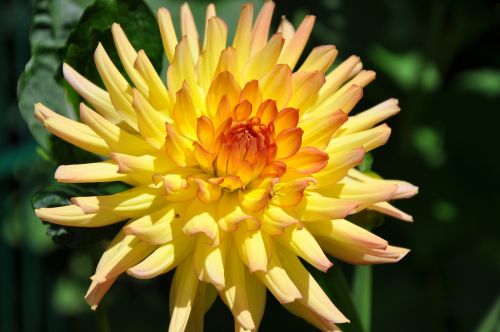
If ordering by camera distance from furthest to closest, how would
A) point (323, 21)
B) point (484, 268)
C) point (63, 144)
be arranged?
point (484, 268)
point (323, 21)
point (63, 144)

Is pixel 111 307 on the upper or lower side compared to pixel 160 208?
lower

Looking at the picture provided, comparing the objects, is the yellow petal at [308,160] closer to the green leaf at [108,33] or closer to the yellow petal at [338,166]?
the yellow petal at [338,166]

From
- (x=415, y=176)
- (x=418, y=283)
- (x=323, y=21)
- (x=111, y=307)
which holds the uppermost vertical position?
(x=323, y=21)

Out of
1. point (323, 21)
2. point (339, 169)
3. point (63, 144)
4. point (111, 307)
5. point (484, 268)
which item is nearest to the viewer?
point (339, 169)

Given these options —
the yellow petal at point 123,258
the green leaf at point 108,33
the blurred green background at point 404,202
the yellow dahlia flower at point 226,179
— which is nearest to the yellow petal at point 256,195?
the yellow dahlia flower at point 226,179

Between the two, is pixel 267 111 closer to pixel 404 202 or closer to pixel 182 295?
pixel 182 295

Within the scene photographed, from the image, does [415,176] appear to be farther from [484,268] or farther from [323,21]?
[323,21]

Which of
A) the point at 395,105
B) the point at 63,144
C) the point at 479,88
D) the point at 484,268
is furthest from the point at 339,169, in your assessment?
the point at 479,88
